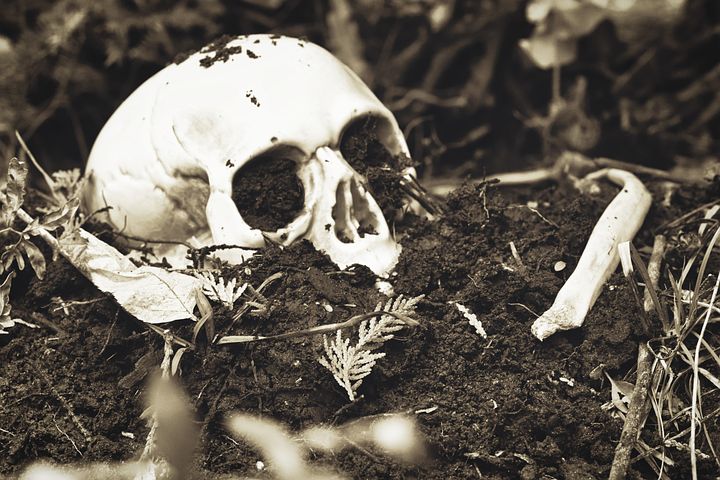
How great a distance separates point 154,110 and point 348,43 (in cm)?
Answer: 160

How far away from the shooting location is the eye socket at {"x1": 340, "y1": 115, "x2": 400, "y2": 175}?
209 centimetres

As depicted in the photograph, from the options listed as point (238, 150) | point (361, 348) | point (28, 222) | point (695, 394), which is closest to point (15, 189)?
point (28, 222)

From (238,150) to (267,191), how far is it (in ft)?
0.44

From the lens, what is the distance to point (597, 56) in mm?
3221

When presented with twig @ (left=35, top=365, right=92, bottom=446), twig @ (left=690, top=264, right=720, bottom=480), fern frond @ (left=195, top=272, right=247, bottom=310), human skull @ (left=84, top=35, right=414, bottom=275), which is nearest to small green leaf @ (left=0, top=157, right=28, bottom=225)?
human skull @ (left=84, top=35, right=414, bottom=275)

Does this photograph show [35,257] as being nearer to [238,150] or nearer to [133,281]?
[133,281]

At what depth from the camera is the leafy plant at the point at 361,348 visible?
1643 millimetres

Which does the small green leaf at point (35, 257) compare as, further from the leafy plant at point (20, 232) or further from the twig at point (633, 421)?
the twig at point (633, 421)

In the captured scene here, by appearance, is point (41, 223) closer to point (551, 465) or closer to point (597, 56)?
point (551, 465)

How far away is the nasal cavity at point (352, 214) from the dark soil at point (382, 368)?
0.12 meters

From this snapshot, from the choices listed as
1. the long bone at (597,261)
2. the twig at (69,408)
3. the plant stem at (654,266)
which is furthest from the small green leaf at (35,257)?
the plant stem at (654,266)

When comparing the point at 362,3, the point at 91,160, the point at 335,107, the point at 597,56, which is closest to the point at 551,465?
the point at 335,107

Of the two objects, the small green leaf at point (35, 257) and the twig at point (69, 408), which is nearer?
the twig at point (69, 408)

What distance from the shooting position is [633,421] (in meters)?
1.64
